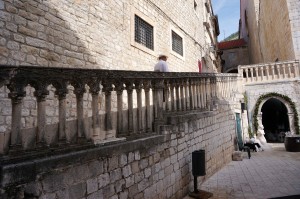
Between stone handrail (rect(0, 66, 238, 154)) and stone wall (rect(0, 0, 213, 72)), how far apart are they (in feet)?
3.45

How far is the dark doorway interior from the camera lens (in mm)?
15094

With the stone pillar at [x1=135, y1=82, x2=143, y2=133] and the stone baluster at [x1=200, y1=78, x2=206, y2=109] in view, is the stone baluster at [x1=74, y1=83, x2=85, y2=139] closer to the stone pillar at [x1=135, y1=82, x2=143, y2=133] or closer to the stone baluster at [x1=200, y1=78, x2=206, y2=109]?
the stone pillar at [x1=135, y1=82, x2=143, y2=133]

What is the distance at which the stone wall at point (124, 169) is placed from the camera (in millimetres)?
2074

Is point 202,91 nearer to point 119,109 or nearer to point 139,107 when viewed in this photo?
point 139,107

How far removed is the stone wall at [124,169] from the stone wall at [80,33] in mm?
3000

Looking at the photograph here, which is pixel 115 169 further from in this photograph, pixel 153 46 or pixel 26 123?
pixel 153 46

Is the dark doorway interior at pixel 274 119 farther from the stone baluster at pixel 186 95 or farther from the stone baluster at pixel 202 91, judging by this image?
the stone baluster at pixel 186 95

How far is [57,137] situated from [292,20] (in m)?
14.0

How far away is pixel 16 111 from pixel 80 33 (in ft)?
14.5

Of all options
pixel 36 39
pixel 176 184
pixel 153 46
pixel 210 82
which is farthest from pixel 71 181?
pixel 153 46

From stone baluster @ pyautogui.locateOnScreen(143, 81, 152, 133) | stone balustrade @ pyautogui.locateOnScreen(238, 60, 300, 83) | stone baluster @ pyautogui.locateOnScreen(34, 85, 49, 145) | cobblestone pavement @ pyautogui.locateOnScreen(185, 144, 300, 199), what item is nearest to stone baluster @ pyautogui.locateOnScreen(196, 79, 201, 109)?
cobblestone pavement @ pyautogui.locateOnScreen(185, 144, 300, 199)

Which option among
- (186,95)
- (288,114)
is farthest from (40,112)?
(288,114)

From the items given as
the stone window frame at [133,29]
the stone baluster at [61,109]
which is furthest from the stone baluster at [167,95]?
the stone window frame at [133,29]

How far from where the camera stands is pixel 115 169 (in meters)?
3.02
